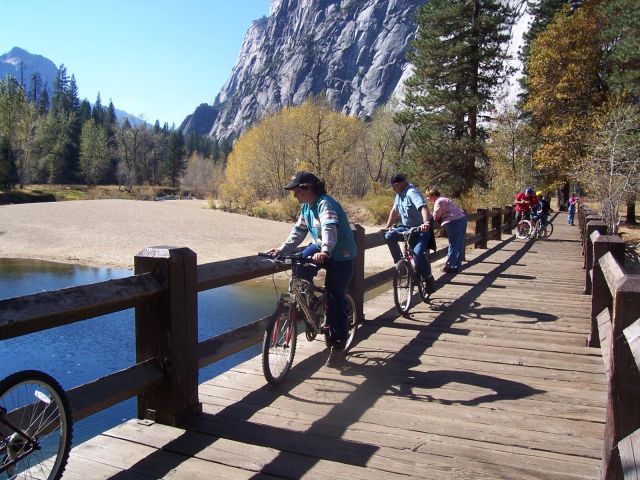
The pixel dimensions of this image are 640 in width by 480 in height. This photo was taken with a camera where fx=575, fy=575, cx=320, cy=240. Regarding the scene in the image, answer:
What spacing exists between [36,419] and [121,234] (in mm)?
37053

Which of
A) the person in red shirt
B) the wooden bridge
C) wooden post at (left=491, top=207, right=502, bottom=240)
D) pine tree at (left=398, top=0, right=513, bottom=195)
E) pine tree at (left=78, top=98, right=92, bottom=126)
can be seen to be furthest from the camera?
pine tree at (left=78, top=98, right=92, bottom=126)

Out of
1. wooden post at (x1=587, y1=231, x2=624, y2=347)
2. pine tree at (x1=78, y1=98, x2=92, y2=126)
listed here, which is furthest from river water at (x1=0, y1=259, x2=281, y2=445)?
pine tree at (x1=78, y1=98, x2=92, y2=126)

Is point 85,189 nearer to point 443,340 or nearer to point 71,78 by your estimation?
point 71,78

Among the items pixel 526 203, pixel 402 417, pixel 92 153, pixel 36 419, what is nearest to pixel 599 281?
pixel 402 417

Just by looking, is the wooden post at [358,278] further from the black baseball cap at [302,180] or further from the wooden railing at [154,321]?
the wooden railing at [154,321]

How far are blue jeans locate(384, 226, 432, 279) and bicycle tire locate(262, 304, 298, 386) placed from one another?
9.85 ft

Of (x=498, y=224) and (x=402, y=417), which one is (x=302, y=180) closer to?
(x=402, y=417)

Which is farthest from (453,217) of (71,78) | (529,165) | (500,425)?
(71,78)

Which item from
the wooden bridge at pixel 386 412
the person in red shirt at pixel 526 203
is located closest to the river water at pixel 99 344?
the wooden bridge at pixel 386 412

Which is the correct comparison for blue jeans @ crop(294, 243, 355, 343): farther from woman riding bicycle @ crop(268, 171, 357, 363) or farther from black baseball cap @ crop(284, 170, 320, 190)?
black baseball cap @ crop(284, 170, 320, 190)

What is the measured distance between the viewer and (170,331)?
3541mm

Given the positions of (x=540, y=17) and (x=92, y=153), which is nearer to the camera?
(x=540, y=17)

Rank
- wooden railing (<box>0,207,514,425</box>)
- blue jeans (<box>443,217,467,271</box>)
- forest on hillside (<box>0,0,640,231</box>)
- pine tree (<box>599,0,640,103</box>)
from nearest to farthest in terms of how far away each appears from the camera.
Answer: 1. wooden railing (<box>0,207,514,425</box>)
2. blue jeans (<box>443,217,467,271</box>)
3. pine tree (<box>599,0,640,103</box>)
4. forest on hillside (<box>0,0,640,231</box>)

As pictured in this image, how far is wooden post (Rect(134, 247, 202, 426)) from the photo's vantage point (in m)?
3.52
